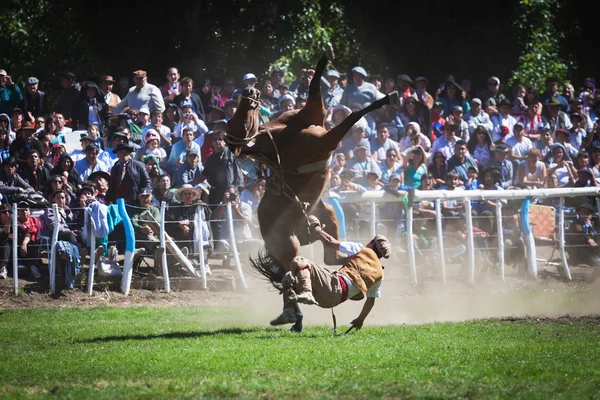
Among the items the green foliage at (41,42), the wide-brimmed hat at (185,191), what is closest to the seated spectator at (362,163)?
the wide-brimmed hat at (185,191)

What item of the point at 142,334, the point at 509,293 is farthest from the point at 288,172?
the point at 509,293

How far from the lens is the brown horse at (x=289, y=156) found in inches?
359

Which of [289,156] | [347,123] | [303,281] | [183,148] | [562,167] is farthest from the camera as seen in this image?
[562,167]

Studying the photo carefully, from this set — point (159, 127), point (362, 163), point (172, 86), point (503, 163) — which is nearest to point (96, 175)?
point (159, 127)

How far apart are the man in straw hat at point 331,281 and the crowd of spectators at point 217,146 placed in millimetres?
5292

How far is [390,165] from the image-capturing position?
54.4ft

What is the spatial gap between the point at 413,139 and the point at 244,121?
8812 millimetres

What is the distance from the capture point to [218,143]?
1548cm

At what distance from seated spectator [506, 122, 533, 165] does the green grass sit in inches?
348

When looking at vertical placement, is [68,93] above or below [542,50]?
below

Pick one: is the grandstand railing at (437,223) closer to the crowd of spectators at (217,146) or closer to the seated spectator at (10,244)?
the seated spectator at (10,244)

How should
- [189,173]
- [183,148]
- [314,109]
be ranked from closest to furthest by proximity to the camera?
[314,109] < [189,173] < [183,148]

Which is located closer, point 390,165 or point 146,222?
point 146,222

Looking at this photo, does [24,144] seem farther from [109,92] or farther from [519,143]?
[519,143]
